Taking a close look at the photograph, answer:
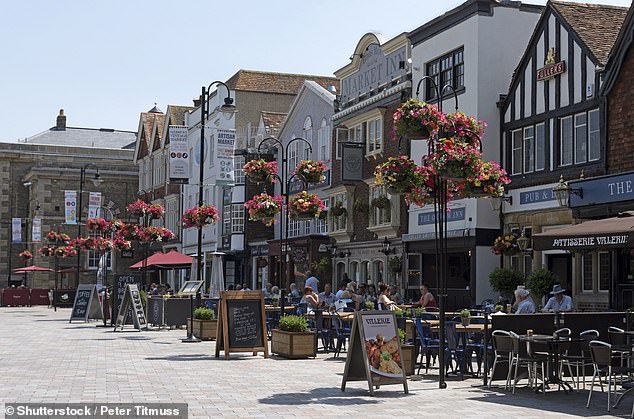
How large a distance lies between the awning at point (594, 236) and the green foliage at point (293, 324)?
18.0 ft

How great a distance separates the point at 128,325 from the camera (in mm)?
33438

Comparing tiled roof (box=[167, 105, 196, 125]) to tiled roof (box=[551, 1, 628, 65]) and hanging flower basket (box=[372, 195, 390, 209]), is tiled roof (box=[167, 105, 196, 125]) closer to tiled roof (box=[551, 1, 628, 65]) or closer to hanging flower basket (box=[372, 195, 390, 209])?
hanging flower basket (box=[372, 195, 390, 209])

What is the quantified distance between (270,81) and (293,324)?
37.6 metres

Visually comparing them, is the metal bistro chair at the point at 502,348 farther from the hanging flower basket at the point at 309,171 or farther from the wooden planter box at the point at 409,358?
the hanging flower basket at the point at 309,171

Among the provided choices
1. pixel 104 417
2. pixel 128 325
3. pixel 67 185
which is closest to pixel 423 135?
pixel 104 417

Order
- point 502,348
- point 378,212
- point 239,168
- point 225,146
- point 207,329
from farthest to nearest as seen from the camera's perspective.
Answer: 1. point 239,168
2. point 378,212
3. point 225,146
4. point 207,329
5. point 502,348

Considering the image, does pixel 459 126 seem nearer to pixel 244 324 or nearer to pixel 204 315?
pixel 244 324

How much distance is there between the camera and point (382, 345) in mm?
14406

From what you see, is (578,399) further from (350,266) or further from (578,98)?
(350,266)

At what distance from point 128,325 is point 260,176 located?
9.81 m

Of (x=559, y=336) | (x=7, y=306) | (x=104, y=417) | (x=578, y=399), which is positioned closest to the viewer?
(x=104, y=417)

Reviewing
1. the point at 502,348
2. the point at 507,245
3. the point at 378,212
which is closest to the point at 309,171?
the point at 507,245

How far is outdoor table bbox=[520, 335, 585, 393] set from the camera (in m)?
14.0

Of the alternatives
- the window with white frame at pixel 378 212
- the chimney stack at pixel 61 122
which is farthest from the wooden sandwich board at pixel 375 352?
the chimney stack at pixel 61 122
